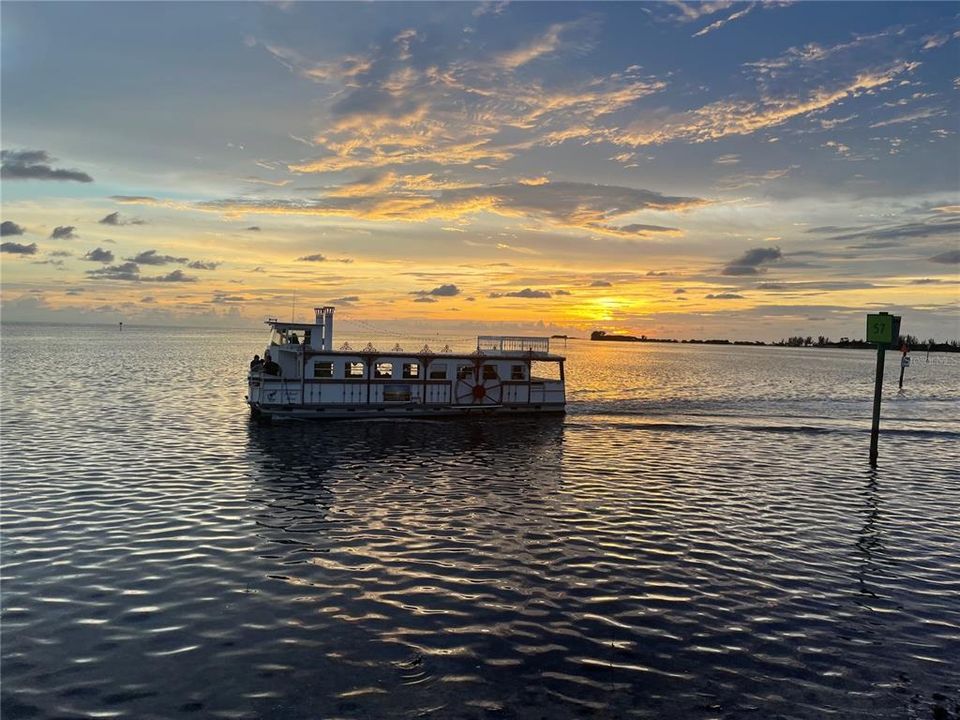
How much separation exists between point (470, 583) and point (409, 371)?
3233cm

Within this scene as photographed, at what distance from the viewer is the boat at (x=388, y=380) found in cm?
4291

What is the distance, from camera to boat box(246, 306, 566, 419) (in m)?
42.9

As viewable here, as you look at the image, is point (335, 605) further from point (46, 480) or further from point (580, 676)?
point (46, 480)

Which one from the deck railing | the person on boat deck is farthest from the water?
the deck railing

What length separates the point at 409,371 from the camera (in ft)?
153

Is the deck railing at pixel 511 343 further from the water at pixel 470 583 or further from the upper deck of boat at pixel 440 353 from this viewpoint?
the water at pixel 470 583

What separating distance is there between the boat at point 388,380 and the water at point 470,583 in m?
9.72

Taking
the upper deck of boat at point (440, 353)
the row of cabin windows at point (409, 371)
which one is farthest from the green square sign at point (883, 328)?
the row of cabin windows at point (409, 371)

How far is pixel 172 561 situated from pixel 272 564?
8.50 ft

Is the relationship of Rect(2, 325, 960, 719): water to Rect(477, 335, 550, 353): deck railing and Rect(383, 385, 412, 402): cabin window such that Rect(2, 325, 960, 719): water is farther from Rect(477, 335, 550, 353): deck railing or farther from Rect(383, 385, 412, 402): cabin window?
Rect(477, 335, 550, 353): deck railing

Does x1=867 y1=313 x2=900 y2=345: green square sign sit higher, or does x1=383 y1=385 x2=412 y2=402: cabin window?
x1=867 y1=313 x2=900 y2=345: green square sign

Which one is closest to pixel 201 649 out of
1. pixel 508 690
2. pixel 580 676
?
pixel 508 690

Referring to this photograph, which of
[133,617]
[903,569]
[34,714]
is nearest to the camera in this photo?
[34,714]

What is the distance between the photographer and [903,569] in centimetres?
1677
